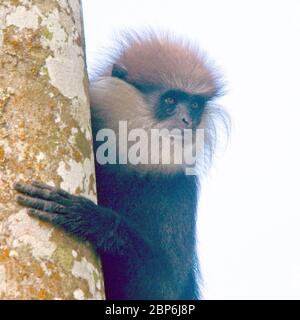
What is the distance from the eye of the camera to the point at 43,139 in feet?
9.31

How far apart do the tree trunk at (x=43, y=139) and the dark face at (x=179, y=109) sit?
1.87 meters

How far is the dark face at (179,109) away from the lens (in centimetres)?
512

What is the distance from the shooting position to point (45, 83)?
2992mm

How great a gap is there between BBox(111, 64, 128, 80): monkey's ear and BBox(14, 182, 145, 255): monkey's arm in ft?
4.81

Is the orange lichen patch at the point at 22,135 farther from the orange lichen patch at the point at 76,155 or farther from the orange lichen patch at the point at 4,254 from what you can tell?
the orange lichen patch at the point at 4,254

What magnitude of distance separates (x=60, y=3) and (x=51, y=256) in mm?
1370

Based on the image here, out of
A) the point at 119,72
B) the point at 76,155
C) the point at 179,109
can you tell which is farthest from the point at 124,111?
the point at 76,155

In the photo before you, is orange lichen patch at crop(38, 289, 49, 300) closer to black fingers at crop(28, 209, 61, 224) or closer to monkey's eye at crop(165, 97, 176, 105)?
black fingers at crop(28, 209, 61, 224)

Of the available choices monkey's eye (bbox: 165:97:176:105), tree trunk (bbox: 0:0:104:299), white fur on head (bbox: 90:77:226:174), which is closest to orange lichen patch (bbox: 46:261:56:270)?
tree trunk (bbox: 0:0:104:299)

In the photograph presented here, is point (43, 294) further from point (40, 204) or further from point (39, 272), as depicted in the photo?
point (40, 204)

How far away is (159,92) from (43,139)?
8.31ft

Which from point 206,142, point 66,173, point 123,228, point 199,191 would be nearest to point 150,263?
point 123,228

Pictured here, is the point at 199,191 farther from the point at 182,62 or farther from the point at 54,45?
the point at 54,45

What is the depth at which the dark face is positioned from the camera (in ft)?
16.8
